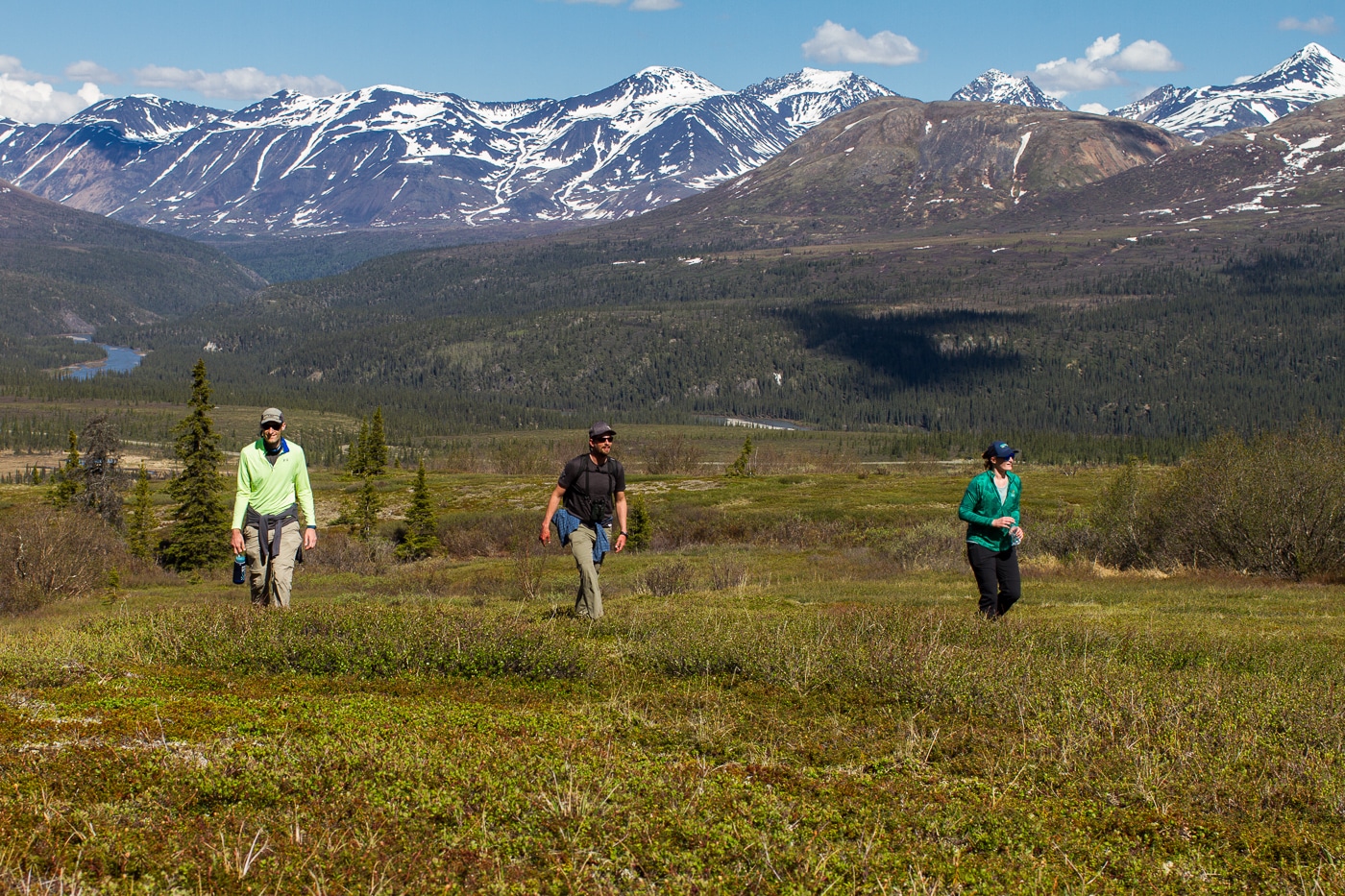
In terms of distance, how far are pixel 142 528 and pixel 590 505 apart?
43531mm

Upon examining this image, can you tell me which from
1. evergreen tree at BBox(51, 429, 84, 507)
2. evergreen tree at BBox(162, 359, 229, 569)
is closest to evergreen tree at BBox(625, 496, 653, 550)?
evergreen tree at BBox(162, 359, 229, 569)

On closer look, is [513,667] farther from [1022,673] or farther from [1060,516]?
[1060,516]

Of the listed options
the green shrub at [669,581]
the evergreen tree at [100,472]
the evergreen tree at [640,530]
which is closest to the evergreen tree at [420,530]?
the evergreen tree at [640,530]

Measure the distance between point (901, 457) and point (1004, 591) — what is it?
138 metres

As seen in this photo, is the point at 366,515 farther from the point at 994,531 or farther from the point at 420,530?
the point at 994,531

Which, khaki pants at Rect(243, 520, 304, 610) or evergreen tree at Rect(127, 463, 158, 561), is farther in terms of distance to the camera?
evergreen tree at Rect(127, 463, 158, 561)

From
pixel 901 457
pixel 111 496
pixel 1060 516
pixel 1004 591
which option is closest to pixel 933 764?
pixel 1004 591

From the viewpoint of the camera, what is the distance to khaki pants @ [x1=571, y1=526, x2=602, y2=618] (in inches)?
581

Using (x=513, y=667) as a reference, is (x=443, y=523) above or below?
below

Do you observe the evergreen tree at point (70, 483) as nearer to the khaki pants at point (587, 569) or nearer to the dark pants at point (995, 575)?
the khaki pants at point (587, 569)

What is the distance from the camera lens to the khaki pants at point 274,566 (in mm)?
14398

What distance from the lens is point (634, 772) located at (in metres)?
8.01

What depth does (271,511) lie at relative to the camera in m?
14.2

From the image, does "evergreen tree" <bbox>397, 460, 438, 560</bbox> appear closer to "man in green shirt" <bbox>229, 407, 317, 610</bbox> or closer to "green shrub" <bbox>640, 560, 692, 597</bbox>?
"green shrub" <bbox>640, 560, 692, 597</bbox>
